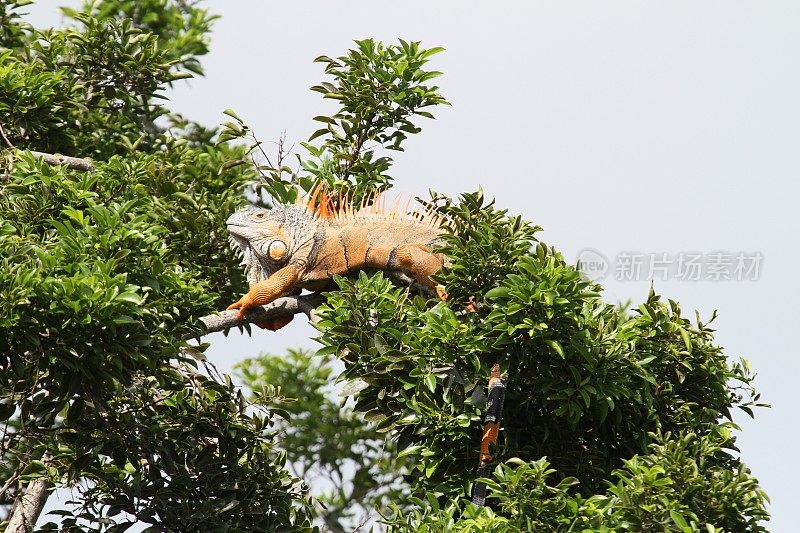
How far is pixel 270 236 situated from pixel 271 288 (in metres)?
0.43

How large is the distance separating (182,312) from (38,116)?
10.3 ft

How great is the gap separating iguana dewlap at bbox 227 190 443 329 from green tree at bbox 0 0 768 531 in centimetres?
14

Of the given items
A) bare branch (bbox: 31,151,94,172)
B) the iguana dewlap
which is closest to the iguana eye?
the iguana dewlap

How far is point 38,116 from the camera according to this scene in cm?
1052

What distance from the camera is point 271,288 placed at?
9.04 meters

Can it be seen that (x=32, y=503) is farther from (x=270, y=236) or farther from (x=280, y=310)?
(x=270, y=236)

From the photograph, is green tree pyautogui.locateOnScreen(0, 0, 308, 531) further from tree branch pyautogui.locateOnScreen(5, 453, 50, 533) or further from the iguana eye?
the iguana eye

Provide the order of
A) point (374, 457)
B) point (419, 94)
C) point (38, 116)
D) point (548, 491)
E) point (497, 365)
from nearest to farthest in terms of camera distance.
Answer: point (548, 491) < point (497, 365) < point (419, 94) < point (38, 116) < point (374, 457)

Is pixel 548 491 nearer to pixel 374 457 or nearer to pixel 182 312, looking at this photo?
pixel 182 312

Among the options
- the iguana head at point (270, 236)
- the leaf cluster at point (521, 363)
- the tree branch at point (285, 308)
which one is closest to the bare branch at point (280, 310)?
the tree branch at point (285, 308)

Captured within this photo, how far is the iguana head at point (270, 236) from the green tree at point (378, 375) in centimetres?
20

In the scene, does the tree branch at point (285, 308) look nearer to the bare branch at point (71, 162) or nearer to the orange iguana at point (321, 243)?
the orange iguana at point (321, 243)

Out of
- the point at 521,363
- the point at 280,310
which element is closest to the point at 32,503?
the point at 280,310

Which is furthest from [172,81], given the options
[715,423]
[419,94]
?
[715,423]
